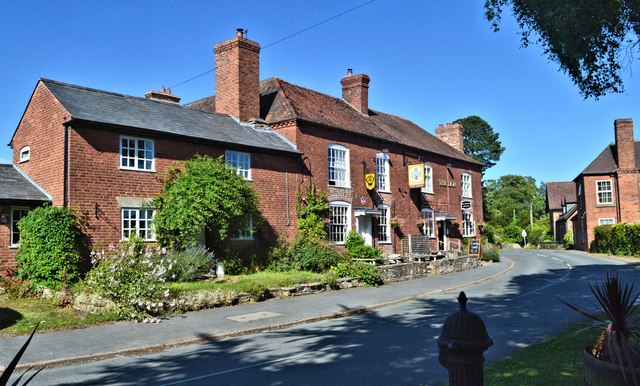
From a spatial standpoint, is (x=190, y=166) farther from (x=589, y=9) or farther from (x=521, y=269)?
(x=521, y=269)

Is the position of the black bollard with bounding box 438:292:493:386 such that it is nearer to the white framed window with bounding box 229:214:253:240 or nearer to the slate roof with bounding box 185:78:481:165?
the white framed window with bounding box 229:214:253:240

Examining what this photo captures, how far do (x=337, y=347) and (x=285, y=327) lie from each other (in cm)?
290

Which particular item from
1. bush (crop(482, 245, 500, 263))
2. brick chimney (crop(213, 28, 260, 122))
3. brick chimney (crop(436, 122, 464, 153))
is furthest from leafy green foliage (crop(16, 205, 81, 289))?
brick chimney (crop(436, 122, 464, 153))

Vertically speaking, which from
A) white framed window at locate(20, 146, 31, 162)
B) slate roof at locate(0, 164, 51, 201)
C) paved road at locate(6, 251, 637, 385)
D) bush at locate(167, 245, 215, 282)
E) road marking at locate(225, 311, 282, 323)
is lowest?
paved road at locate(6, 251, 637, 385)

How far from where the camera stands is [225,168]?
59.6 ft

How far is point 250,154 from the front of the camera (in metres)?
20.8

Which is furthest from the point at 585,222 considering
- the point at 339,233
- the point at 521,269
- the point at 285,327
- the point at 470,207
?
the point at 285,327

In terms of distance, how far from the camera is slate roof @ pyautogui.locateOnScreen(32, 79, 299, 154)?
1669 centimetres

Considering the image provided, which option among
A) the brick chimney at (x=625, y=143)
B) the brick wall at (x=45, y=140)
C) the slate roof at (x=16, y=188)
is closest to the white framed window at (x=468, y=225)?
the brick chimney at (x=625, y=143)

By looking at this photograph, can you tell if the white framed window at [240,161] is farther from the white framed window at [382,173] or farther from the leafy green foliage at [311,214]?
the white framed window at [382,173]

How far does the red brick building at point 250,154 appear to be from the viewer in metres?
16.0

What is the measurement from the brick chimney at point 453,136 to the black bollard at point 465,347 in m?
37.6

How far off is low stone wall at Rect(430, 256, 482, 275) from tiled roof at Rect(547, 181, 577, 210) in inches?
1822

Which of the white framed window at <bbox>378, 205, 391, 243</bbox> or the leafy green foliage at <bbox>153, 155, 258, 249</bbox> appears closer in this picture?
the leafy green foliage at <bbox>153, 155, 258, 249</bbox>
